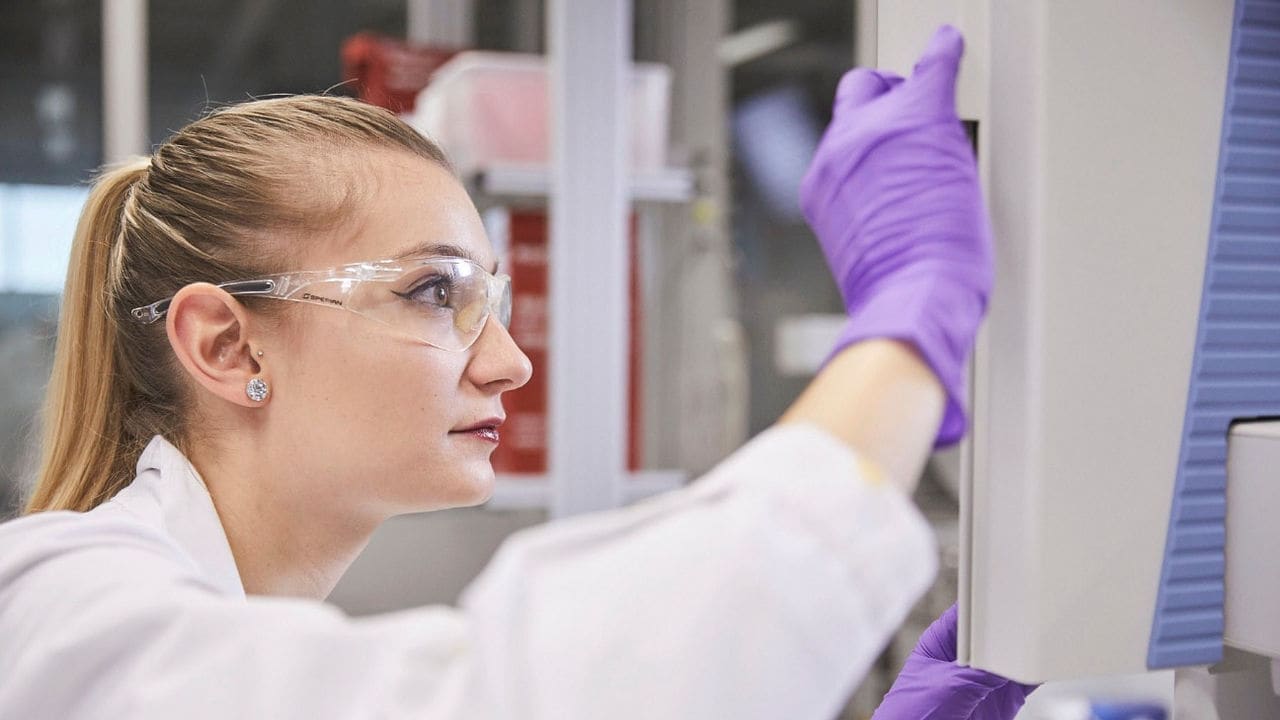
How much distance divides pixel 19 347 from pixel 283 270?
2724mm

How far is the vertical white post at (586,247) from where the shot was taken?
2461 mm

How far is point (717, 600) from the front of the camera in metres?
0.56

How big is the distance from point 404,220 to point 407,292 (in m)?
0.07

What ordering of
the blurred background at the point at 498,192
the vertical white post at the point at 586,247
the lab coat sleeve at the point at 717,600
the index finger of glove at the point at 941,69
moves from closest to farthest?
the lab coat sleeve at the point at 717,600, the index finger of glove at the point at 941,69, the vertical white post at the point at 586,247, the blurred background at the point at 498,192

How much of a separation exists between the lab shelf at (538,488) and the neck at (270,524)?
1.37m

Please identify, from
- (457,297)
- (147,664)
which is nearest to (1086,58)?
(457,297)

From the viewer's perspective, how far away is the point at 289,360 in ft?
3.35

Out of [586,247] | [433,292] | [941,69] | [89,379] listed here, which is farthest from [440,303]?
[586,247]

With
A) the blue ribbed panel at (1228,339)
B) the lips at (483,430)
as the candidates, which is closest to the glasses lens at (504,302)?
the lips at (483,430)

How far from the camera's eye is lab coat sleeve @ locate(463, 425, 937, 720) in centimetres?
55

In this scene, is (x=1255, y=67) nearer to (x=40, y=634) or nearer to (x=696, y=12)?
(x=40, y=634)

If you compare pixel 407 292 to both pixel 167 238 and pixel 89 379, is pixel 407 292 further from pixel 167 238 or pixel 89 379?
pixel 89 379

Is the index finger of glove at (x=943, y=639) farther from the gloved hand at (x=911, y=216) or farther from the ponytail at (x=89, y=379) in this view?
the ponytail at (x=89, y=379)

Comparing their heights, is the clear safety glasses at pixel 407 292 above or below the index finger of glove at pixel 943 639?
above
